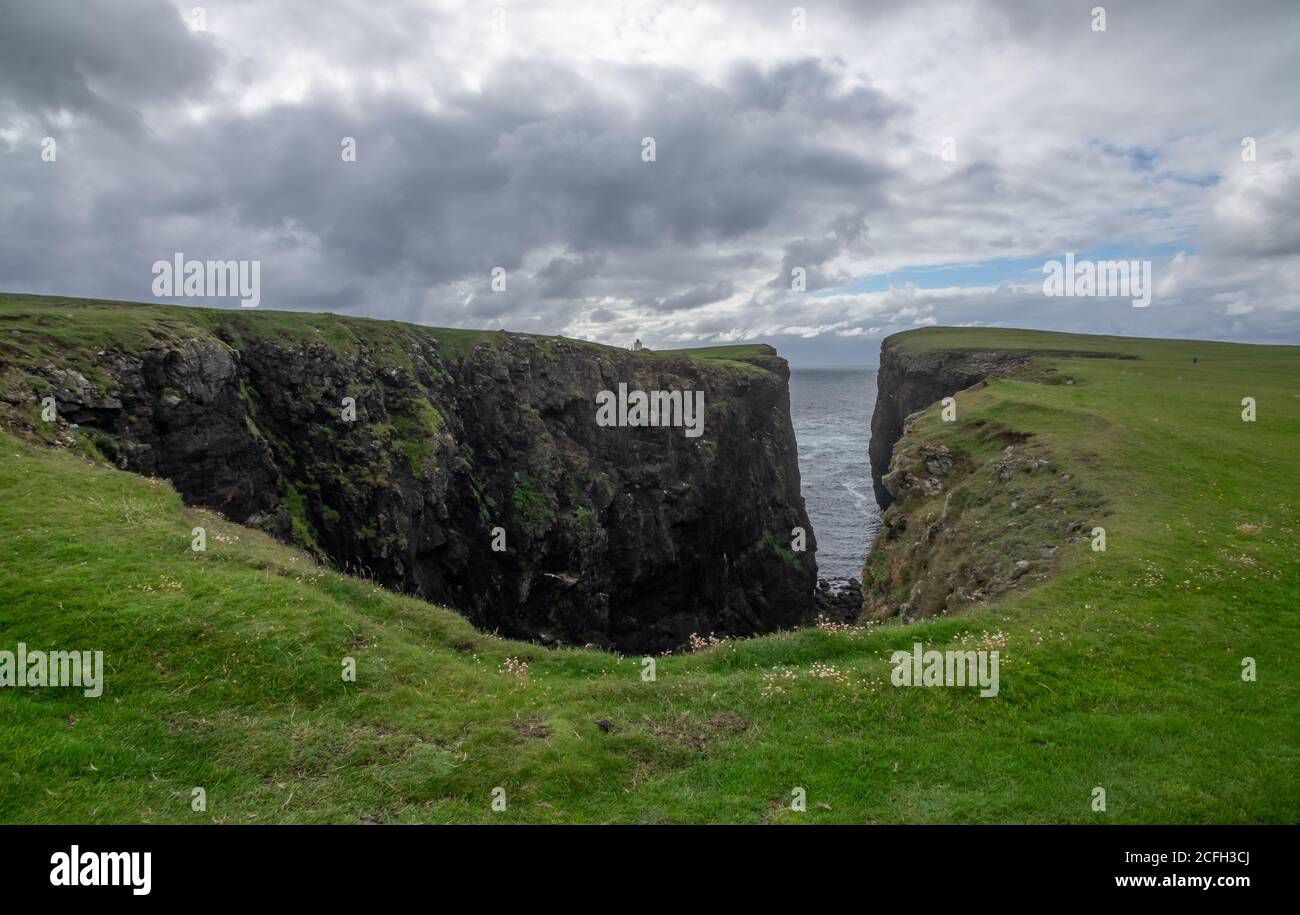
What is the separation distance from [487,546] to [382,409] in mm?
14820

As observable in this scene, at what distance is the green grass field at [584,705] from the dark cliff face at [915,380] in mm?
44627

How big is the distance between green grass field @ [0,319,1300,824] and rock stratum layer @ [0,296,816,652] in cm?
1528

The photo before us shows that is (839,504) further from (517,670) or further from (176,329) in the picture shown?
(517,670)

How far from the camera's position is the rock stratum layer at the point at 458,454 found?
3453 cm

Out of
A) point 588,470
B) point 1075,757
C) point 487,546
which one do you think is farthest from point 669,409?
point 1075,757

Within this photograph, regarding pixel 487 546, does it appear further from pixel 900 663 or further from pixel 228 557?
pixel 900 663

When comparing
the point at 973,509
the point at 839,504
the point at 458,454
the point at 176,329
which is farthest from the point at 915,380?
the point at 176,329

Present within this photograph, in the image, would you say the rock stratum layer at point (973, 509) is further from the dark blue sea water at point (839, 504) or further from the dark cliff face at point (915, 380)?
the dark blue sea water at point (839, 504)

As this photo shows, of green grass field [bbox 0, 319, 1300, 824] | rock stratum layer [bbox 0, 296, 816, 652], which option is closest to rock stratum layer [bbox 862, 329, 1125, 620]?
green grass field [bbox 0, 319, 1300, 824]

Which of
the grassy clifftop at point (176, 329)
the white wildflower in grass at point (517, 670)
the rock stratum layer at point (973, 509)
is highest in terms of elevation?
the grassy clifftop at point (176, 329)

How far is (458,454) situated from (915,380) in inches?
Result: 2506

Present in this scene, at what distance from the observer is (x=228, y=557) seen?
18.1 m

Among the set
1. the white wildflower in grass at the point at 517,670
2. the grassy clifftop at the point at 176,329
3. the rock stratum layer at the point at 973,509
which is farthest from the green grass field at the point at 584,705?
the grassy clifftop at the point at 176,329

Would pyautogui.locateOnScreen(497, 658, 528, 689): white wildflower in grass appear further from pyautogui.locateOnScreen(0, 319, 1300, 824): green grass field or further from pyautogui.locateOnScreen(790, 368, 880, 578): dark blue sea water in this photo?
pyautogui.locateOnScreen(790, 368, 880, 578): dark blue sea water
